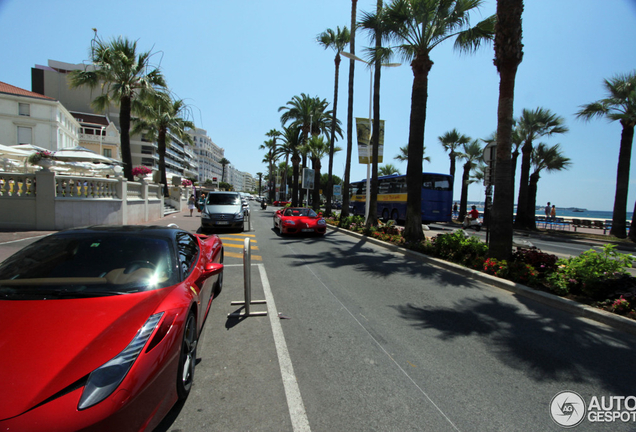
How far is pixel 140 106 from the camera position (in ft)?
65.4

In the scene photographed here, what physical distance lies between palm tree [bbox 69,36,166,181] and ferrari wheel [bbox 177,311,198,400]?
18174 mm

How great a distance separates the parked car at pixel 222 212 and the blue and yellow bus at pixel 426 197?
14.7 metres

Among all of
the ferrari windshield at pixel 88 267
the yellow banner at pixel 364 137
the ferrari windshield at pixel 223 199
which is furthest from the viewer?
the yellow banner at pixel 364 137

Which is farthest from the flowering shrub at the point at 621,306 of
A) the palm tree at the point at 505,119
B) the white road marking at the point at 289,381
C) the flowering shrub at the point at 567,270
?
the white road marking at the point at 289,381

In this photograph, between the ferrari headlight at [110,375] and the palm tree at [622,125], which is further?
the palm tree at [622,125]

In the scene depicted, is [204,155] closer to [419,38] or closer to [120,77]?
[120,77]

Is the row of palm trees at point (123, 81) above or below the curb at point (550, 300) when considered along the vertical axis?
above

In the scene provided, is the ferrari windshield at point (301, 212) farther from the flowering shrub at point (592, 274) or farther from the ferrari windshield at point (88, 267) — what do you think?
the ferrari windshield at point (88, 267)

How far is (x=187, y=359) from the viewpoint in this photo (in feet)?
9.41

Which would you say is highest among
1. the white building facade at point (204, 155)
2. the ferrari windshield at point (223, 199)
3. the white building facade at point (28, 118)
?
the white building facade at point (204, 155)

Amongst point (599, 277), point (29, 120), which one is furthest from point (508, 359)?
point (29, 120)

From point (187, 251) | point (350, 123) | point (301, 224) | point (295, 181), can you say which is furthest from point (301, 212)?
point (295, 181)

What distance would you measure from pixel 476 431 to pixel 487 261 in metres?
5.86

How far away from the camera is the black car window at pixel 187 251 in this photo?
11.5ft
